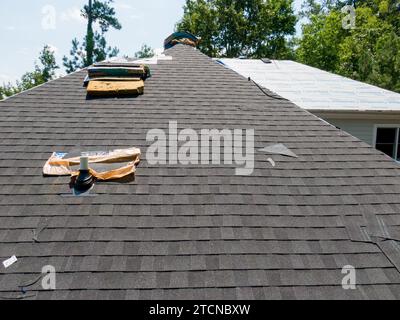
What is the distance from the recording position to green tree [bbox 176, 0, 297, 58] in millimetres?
32312

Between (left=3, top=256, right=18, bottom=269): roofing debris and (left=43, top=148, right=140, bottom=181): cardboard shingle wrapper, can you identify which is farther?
(left=43, top=148, right=140, bottom=181): cardboard shingle wrapper

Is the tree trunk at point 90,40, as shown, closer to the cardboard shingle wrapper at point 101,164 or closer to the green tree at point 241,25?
the green tree at point 241,25

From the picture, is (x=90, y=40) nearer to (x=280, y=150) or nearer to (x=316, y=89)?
(x=316, y=89)

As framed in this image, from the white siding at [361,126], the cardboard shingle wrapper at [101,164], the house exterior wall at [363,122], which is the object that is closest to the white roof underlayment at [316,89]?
the house exterior wall at [363,122]

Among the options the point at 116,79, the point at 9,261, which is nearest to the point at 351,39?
the point at 116,79

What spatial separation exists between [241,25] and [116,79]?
26.8 metres

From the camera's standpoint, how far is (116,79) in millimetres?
8656

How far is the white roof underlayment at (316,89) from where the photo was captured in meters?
10.5

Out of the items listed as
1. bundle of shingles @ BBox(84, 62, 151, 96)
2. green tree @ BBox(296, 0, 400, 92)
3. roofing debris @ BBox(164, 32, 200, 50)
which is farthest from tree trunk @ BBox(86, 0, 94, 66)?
bundle of shingles @ BBox(84, 62, 151, 96)

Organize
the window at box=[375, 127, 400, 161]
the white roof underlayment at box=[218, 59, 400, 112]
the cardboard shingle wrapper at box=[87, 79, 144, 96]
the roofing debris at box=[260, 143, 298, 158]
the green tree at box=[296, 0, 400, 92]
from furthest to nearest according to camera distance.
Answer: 1. the green tree at box=[296, 0, 400, 92]
2. the window at box=[375, 127, 400, 161]
3. the white roof underlayment at box=[218, 59, 400, 112]
4. the cardboard shingle wrapper at box=[87, 79, 144, 96]
5. the roofing debris at box=[260, 143, 298, 158]

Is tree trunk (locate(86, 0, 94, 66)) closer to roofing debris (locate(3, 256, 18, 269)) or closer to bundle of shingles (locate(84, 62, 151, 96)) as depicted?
bundle of shingles (locate(84, 62, 151, 96))

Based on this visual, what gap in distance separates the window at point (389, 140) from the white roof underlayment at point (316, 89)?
2.75 ft

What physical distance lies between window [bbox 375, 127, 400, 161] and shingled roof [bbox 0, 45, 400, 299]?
4.65 m

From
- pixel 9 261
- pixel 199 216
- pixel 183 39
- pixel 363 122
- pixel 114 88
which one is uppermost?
pixel 183 39
